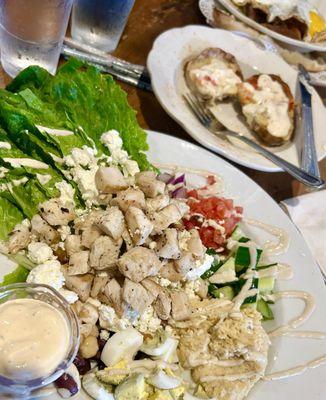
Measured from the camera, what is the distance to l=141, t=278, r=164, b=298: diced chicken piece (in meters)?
1.86

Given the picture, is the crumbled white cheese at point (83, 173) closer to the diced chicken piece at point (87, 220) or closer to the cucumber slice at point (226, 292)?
the diced chicken piece at point (87, 220)

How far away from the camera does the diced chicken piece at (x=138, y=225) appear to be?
184cm

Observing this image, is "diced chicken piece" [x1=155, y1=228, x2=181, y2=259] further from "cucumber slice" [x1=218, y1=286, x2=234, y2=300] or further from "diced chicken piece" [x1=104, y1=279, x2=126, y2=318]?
"cucumber slice" [x1=218, y1=286, x2=234, y2=300]

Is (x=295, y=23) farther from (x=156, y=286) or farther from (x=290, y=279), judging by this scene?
(x=156, y=286)

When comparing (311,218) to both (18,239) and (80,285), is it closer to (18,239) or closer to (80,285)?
(80,285)

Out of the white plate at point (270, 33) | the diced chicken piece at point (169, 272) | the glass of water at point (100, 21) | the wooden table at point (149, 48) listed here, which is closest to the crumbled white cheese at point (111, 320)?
the diced chicken piece at point (169, 272)

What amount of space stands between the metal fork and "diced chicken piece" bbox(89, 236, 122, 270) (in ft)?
3.42

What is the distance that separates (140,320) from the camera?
1.91m

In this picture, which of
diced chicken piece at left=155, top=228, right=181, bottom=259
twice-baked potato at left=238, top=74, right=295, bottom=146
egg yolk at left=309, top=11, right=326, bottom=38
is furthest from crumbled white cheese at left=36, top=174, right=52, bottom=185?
egg yolk at left=309, top=11, right=326, bottom=38

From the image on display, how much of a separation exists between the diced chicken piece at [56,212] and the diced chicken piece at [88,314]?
30cm

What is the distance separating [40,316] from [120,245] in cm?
39

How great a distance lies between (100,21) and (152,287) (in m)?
1.57

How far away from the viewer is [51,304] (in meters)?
1.68

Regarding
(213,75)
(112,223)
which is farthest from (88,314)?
(213,75)
